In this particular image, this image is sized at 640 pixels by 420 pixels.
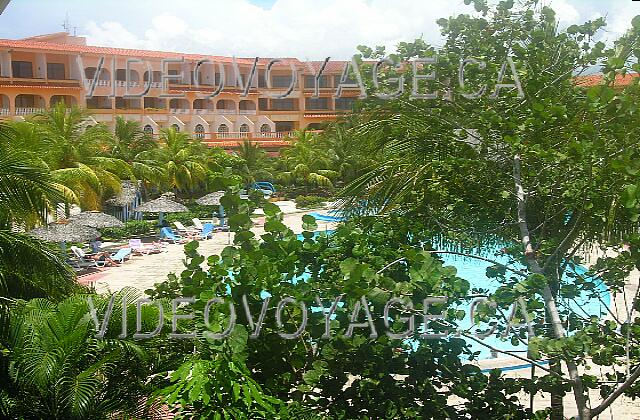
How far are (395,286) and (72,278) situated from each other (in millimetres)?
4225

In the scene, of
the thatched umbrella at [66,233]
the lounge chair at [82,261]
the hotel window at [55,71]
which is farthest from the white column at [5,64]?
the thatched umbrella at [66,233]

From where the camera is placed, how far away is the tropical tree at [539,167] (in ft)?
13.6

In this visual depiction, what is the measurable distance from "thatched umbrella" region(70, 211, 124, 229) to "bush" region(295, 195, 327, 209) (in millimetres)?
12927

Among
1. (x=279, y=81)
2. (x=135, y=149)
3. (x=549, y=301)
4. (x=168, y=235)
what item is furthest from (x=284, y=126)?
(x=549, y=301)

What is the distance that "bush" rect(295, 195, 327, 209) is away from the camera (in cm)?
3206

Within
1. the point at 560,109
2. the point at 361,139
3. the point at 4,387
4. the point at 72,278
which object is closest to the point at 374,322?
the point at 560,109

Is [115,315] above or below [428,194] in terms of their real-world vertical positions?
below

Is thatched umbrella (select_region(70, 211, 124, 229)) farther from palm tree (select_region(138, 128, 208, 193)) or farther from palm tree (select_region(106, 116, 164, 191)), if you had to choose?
palm tree (select_region(138, 128, 208, 193))

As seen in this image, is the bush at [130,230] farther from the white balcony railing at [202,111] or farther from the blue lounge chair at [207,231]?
the white balcony railing at [202,111]

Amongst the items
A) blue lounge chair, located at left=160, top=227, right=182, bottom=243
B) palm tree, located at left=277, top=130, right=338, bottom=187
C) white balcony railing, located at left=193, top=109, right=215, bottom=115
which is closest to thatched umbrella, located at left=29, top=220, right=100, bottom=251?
blue lounge chair, located at left=160, top=227, right=182, bottom=243

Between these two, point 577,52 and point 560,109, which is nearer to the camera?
point 560,109

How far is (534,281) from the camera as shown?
4.01 metres

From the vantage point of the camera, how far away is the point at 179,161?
2941 cm

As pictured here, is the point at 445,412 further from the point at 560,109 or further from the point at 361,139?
the point at 361,139
